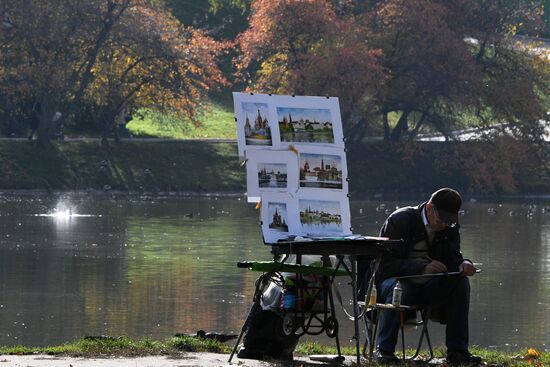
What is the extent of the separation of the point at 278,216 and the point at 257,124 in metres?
0.73

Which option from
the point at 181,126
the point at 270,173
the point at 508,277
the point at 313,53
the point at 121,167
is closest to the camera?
the point at 270,173

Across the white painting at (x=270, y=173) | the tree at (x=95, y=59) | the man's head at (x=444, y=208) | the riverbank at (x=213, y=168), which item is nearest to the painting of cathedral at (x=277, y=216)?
the white painting at (x=270, y=173)

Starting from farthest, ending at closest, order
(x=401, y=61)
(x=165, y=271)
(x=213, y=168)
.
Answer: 1. (x=401, y=61)
2. (x=213, y=168)
3. (x=165, y=271)

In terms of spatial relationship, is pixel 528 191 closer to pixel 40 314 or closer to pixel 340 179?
pixel 40 314

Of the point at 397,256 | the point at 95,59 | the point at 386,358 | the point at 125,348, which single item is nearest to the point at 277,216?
the point at 397,256

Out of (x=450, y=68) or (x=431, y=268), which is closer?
(x=431, y=268)

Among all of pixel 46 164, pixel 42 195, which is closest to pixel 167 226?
pixel 42 195

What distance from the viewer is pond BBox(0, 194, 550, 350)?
1708 centimetres

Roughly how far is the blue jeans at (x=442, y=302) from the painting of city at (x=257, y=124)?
4.79 feet

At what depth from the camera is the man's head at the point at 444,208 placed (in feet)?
38.8

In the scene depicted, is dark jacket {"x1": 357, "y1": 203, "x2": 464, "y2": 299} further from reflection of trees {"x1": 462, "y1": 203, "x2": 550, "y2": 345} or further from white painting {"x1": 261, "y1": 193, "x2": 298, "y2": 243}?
reflection of trees {"x1": 462, "y1": 203, "x2": 550, "y2": 345}

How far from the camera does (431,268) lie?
12000 mm

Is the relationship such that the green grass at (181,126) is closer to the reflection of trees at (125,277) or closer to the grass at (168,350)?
the reflection of trees at (125,277)

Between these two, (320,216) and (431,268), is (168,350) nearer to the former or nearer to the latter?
(320,216)
